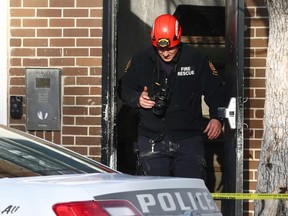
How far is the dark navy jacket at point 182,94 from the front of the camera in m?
6.95

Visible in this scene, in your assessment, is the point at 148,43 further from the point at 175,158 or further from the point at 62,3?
the point at 175,158

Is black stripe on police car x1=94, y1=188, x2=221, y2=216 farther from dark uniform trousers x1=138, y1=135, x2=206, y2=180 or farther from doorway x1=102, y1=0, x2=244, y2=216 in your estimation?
doorway x1=102, y1=0, x2=244, y2=216

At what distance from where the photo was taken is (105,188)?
3.91 meters

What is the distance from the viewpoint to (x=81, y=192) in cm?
382

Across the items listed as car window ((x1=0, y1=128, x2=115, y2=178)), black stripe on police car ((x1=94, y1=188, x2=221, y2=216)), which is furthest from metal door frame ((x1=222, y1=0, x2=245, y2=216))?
black stripe on police car ((x1=94, y1=188, x2=221, y2=216))

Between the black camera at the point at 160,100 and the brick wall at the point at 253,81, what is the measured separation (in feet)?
5.12

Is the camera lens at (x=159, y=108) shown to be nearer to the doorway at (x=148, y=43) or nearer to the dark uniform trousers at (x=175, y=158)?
the dark uniform trousers at (x=175, y=158)

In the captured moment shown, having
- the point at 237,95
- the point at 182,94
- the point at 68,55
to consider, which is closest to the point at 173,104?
the point at 182,94

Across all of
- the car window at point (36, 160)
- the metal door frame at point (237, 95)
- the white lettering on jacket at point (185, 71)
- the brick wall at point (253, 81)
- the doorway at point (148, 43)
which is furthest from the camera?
the brick wall at point (253, 81)

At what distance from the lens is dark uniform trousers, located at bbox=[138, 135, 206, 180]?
6.89m

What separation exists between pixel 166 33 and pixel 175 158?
1006 mm

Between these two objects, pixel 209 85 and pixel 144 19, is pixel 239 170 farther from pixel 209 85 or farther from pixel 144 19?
pixel 144 19

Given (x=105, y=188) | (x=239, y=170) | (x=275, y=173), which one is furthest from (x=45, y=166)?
(x=239, y=170)

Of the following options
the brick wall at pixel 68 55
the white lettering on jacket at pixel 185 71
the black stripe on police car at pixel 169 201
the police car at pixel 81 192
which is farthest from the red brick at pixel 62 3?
the black stripe on police car at pixel 169 201
